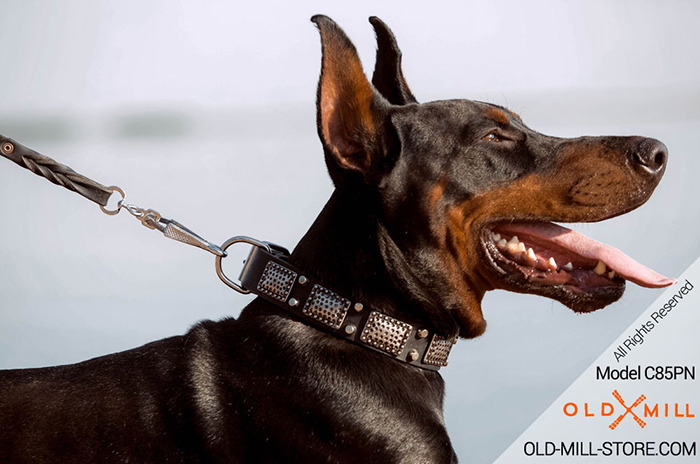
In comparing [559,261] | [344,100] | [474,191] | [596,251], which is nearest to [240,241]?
[344,100]

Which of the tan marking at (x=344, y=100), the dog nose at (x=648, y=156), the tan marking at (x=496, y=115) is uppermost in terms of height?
the dog nose at (x=648, y=156)

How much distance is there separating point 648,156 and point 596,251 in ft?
1.10

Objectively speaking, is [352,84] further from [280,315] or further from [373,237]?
[280,315]

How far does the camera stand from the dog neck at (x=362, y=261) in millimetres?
2166

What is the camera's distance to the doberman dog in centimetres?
205

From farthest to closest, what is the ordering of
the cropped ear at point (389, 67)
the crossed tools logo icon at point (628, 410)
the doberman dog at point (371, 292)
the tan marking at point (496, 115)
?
the crossed tools logo icon at point (628, 410), the cropped ear at point (389, 67), the tan marking at point (496, 115), the doberman dog at point (371, 292)

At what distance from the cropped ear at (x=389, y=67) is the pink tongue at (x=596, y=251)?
69cm

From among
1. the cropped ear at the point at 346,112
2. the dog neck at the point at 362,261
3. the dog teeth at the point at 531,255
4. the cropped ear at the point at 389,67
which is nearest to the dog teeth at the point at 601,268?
the dog teeth at the point at 531,255

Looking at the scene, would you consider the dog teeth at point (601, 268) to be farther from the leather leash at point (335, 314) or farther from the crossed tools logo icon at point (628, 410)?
the crossed tools logo icon at point (628, 410)

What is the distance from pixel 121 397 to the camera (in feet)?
6.90

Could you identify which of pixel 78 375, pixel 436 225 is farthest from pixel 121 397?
pixel 436 225

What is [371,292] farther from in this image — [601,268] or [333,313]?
[601,268]

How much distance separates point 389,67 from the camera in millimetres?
2742

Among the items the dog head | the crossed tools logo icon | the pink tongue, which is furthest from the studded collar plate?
the crossed tools logo icon
